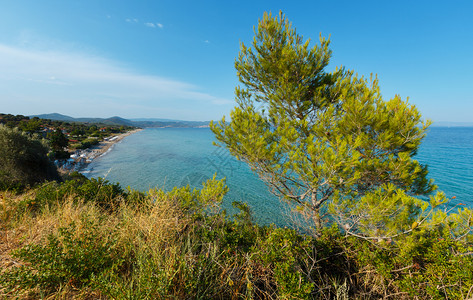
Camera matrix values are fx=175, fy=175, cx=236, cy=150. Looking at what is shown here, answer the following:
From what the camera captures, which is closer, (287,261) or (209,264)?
(209,264)

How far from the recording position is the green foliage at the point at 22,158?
1084 centimetres

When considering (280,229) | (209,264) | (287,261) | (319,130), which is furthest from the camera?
(319,130)

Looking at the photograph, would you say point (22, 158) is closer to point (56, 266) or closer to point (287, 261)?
point (56, 266)

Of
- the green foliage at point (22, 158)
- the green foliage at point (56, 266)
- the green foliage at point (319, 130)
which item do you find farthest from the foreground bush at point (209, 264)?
the green foliage at point (22, 158)

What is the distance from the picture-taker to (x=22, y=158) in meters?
11.4

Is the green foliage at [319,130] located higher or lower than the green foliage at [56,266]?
higher

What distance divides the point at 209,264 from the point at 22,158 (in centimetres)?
1656

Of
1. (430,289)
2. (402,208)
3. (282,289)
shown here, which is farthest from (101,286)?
(402,208)

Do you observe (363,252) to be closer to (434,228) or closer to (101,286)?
(434,228)

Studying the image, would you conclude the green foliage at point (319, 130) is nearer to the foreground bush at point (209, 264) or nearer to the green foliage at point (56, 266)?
the foreground bush at point (209, 264)

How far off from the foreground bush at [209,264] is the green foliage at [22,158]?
12.5 m

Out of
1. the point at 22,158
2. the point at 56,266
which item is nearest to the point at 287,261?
the point at 56,266

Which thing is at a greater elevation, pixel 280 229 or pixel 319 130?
pixel 319 130

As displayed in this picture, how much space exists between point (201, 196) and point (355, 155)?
385 cm
